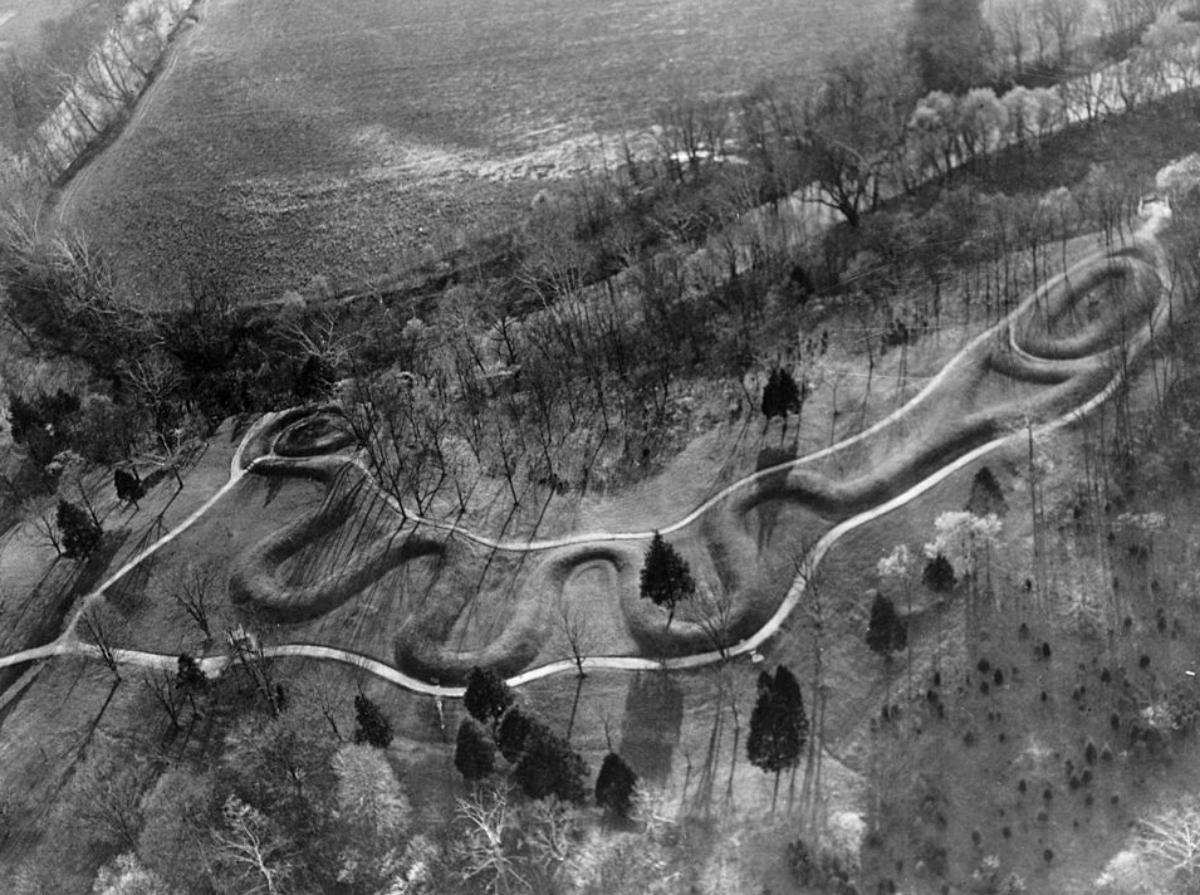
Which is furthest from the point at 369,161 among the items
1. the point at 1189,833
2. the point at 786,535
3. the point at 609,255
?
the point at 1189,833

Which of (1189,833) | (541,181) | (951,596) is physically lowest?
(1189,833)

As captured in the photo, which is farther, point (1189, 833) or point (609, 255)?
point (609, 255)

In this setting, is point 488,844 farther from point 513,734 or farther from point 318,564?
point 318,564

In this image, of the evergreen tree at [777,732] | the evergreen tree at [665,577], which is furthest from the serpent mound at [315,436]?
the evergreen tree at [777,732]

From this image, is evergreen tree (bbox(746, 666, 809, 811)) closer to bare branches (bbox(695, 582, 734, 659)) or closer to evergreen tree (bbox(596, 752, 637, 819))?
bare branches (bbox(695, 582, 734, 659))

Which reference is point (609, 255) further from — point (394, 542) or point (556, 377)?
point (394, 542)

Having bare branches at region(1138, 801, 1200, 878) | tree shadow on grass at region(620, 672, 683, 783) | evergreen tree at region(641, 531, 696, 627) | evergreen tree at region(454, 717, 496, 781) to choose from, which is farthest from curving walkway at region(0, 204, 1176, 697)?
bare branches at region(1138, 801, 1200, 878)
